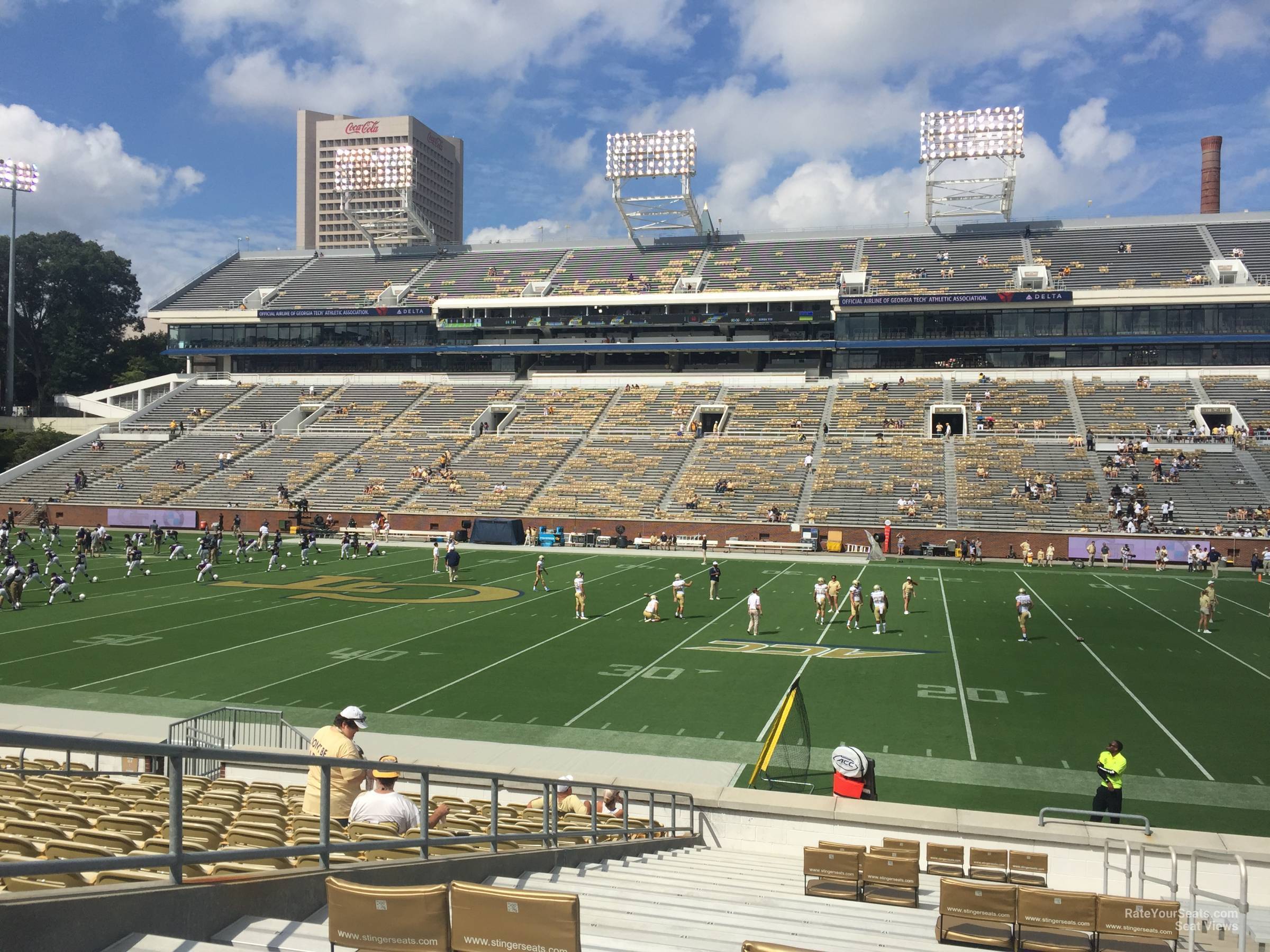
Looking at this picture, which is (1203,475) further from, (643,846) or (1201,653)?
(643,846)

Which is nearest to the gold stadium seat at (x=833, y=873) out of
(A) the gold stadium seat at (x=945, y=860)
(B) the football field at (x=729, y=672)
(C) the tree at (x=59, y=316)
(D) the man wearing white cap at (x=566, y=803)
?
(A) the gold stadium seat at (x=945, y=860)

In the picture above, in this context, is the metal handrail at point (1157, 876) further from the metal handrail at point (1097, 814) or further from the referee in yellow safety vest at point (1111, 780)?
the referee in yellow safety vest at point (1111, 780)

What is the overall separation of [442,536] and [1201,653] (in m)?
33.5

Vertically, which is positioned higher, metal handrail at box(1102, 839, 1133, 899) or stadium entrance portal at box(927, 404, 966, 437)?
stadium entrance portal at box(927, 404, 966, 437)

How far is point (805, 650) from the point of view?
2239 cm

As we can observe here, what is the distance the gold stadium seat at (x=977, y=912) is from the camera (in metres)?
6.90

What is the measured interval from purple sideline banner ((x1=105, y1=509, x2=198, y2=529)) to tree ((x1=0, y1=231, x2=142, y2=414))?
1575 inches

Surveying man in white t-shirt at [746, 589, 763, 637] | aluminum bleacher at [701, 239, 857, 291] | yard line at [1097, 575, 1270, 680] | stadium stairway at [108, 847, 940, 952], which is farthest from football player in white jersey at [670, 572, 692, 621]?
aluminum bleacher at [701, 239, 857, 291]

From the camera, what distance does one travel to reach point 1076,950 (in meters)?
6.83

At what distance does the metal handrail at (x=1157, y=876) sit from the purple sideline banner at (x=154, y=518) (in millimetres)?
49851

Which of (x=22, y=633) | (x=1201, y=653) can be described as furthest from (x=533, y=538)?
(x=1201, y=653)

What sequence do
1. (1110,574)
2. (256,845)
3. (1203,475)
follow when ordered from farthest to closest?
(1203,475) < (1110,574) < (256,845)

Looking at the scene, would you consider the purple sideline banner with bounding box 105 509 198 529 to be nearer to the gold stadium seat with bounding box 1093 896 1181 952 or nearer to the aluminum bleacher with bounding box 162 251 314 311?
the aluminum bleacher with bounding box 162 251 314 311

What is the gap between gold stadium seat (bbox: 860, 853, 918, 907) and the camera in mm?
8508
